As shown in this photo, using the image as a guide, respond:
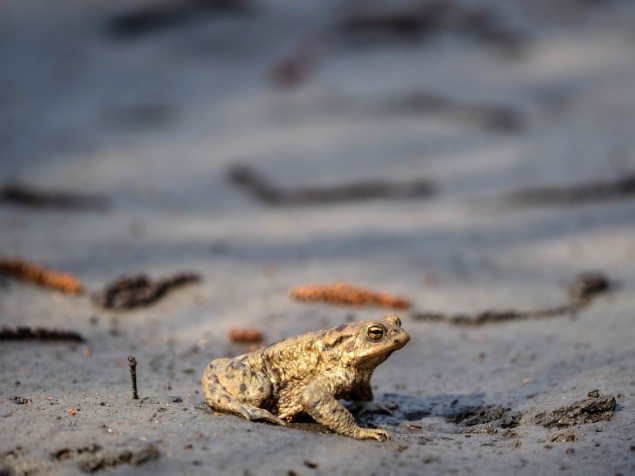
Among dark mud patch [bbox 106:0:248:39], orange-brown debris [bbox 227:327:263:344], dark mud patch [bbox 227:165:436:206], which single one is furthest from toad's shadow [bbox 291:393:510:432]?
dark mud patch [bbox 106:0:248:39]

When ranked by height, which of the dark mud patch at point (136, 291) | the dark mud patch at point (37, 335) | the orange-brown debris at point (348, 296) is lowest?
the dark mud patch at point (136, 291)

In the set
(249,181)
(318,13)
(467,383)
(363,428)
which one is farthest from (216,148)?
(363,428)

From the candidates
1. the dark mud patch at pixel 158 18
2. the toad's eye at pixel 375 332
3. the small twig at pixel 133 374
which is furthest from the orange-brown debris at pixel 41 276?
the dark mud patch at pixel 158 18

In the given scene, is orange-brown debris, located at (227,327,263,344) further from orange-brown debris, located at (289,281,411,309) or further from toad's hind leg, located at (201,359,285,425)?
toad's hind leg, located at (201,359,285,425)

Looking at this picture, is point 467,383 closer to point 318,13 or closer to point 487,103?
point 487,103

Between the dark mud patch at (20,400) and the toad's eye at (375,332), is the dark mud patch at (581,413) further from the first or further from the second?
the dark mud patch at (20,400)

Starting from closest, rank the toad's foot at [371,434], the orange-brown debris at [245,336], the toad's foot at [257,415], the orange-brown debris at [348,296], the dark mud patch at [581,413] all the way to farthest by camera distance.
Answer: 1. the toad's foot at [371,434]
2. the toad's foot at [257,415]
3. the dark mud patch at [581,413]
4. the orange-brown debris at [245,336]
5. the orange-brown debris at [348,296]

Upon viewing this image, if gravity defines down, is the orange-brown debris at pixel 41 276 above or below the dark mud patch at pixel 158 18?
below
